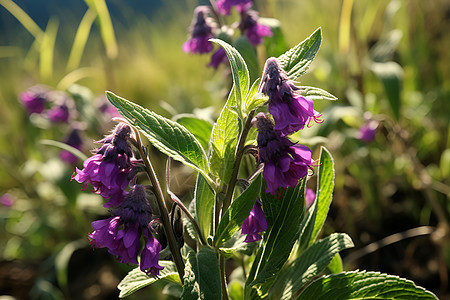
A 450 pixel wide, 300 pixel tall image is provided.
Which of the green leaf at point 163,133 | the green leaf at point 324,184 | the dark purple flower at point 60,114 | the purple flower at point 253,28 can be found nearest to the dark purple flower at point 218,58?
the purple flower at point 253,28

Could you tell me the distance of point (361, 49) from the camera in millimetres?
3336

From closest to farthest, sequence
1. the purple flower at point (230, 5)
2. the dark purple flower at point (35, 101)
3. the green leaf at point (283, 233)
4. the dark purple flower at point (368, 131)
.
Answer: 1. the green leaf at point (283, 233)
2. the purple flower at point (230, 5)
3. the dark purple flower at point (368, 131)
4. the dark purple flower at point (35, 101)

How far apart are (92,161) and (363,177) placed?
7.08 ft

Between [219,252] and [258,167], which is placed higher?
[258,167]

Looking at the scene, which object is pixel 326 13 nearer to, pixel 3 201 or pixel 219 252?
pixel 3 201

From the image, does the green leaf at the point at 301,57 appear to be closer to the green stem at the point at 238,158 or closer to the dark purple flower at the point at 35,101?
the green stem at the point at 238,158

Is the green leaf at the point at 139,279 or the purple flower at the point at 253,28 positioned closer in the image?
the green leaf at the point at 139,279

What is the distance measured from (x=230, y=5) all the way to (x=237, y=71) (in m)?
0.98

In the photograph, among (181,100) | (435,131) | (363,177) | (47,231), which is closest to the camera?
(363,177)

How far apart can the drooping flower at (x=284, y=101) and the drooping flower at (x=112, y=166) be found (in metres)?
0.39

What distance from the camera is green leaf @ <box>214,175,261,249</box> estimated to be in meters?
1.08

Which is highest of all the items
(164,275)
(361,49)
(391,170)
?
(361,49)

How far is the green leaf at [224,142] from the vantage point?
120 cm

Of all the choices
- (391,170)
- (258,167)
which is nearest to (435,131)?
(391,170)
